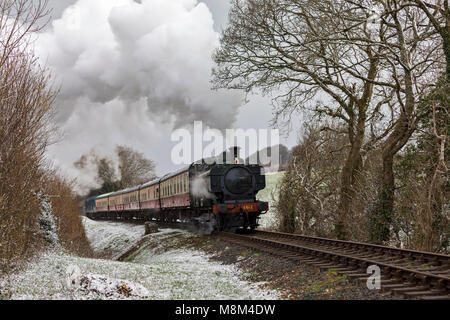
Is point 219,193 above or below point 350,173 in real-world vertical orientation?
below

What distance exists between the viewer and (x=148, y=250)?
16.3 meters

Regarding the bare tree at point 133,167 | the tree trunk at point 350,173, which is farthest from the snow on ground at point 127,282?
the bare tree at point 133,167

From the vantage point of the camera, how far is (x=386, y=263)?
789 centimetres

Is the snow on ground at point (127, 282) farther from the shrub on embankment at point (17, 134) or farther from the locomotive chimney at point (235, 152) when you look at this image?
the locomotive chimney at point (235, 152)

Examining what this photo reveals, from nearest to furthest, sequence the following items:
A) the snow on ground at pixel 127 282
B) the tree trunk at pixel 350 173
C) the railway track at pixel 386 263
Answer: the railway track at pixel 386 263 < the snow on ground at pixel 127 282 < the tree trunk at pixel 350 173

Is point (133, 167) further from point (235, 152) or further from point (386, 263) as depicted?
point (386, 263)

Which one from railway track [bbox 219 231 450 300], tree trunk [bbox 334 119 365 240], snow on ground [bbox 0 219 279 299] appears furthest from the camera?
tree trunk [bbox 334 119 365 240]

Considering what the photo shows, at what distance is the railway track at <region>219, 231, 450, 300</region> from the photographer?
5.93m

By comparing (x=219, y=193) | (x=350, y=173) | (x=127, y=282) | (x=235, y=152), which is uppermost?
(x=235, y=152)

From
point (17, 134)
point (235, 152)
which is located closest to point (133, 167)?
point (235, 152)

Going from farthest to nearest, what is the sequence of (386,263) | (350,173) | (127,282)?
(350,173) → (386,263) → (127,282)

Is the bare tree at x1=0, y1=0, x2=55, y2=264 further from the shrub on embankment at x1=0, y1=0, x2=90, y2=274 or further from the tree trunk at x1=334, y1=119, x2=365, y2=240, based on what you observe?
the tree trunk at x1=334, y1=119, x2=365, y2=240

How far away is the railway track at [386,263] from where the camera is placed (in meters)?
5.93

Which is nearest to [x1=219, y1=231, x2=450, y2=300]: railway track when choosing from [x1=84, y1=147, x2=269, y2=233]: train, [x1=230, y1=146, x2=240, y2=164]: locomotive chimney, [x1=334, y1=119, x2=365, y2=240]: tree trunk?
[x1=84, y1=147, x2=269, y2=233]: train
